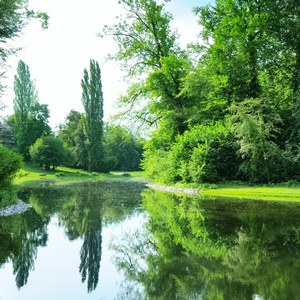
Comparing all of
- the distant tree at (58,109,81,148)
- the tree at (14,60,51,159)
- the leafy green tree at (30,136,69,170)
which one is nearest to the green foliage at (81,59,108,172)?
the leafy green tree at (30,136,69,170)

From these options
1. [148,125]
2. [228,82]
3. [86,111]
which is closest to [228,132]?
[228,82]

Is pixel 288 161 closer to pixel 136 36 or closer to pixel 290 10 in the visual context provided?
pixel 290 10

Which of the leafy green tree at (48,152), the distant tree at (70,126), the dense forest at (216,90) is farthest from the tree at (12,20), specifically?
the distant tree at (70,126)

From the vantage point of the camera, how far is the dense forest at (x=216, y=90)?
16.7 meters

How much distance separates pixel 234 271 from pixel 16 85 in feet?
187

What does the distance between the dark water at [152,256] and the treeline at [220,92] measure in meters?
8.81

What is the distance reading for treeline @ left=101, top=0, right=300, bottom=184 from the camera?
17.3 m

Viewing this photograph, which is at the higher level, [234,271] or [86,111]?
[86,111]

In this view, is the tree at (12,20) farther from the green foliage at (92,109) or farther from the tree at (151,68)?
the green foliage at (92,109)

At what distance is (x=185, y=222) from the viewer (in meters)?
8.05

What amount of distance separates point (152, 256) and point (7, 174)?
24.3ft

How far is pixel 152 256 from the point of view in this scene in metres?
5.19

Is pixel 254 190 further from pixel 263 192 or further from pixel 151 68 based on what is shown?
pixel 151 68

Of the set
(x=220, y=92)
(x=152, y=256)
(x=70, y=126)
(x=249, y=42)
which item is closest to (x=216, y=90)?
(x=220, y=92)
